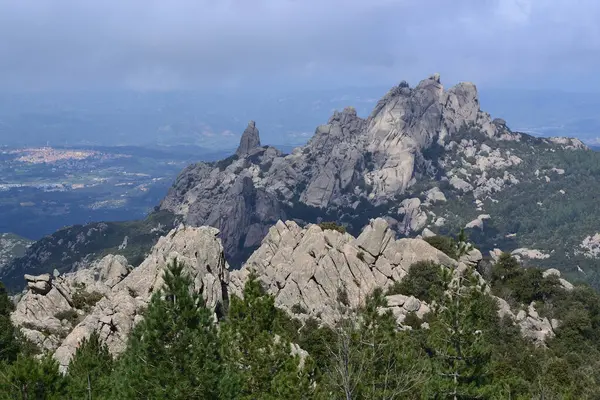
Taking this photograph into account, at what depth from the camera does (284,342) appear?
28.5 meters

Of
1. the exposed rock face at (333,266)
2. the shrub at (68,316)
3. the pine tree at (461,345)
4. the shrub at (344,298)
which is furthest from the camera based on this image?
the exposed rock face at (333,266)

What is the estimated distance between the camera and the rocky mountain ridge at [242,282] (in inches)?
1741

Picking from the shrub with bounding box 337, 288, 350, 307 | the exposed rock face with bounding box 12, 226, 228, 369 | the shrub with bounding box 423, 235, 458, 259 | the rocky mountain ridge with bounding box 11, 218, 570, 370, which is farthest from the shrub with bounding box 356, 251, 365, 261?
the shrub with bounding box 337, 288, 350, 307

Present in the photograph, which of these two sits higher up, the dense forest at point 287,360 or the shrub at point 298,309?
the dense forest at point 287,360

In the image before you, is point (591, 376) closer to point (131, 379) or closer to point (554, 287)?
point (554, 287)

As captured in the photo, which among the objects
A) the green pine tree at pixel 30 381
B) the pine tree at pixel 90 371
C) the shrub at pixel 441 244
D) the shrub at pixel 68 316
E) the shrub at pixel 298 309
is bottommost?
the shrub at pixel 298 309

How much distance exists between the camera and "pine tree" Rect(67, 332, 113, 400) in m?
29.3

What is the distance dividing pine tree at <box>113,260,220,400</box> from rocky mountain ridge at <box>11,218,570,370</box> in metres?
18.7

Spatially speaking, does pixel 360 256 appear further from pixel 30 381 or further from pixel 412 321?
pixel 30 381

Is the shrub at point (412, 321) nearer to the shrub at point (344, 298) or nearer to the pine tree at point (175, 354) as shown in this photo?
the shrub at point (344, 298)

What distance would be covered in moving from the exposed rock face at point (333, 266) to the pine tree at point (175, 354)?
32207mm

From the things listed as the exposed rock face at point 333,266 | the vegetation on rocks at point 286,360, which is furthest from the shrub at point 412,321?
the exposed rock face at point 333,266

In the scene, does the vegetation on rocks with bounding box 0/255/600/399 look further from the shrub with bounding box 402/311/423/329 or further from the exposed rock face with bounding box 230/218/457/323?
the exposed rock face with bounding box 230/218/457/323

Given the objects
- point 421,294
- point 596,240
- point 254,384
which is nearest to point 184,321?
point 254,384
